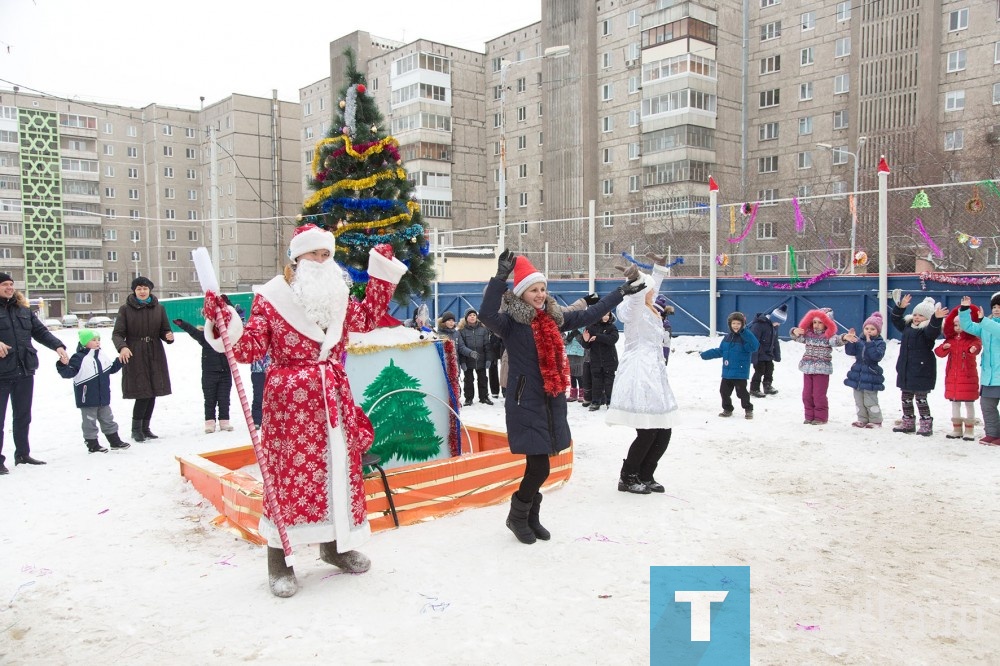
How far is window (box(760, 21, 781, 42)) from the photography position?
124ft

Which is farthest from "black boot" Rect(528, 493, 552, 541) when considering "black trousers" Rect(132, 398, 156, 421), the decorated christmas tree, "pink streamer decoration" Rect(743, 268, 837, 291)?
"pink streamer decoration" Rect(743, 268, 837, 291)

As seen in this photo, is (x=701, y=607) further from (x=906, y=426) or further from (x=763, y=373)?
(x=763, y=373)

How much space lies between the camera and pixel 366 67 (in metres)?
51.6

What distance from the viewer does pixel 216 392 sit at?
8766mm

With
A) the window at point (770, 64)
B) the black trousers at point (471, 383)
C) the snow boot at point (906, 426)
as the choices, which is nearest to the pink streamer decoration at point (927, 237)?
the snow boot at point (906, 426)

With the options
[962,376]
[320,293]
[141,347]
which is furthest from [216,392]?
[962,376]

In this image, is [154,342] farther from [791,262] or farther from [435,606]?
[791,262]

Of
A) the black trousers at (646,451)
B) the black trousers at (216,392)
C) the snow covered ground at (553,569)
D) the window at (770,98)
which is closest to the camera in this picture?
the snow covered ground at (553,569)

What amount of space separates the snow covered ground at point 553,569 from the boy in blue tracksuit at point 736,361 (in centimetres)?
205

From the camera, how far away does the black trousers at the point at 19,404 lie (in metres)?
6.91

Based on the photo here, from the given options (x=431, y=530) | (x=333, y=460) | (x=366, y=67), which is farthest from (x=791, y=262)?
(x=366, y=67)

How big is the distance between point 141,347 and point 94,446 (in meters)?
1.17

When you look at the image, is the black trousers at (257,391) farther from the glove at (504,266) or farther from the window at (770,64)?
the window at (770,64)

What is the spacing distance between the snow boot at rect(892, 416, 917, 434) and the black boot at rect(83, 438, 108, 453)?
8.53 meters
